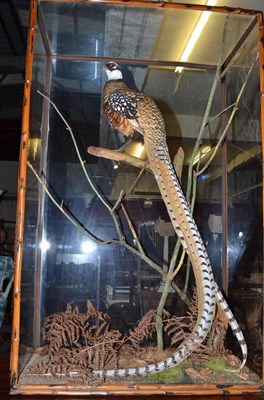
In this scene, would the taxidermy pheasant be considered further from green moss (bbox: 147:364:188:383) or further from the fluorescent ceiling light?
the fluorescent ceiling light

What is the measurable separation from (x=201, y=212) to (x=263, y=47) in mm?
445

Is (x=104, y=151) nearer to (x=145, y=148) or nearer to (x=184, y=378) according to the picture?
(x=145, y=148)

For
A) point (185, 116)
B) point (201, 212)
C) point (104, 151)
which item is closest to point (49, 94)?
point (104, 151)

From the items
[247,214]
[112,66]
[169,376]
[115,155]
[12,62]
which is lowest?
[169,376]

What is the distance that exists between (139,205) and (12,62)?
4.46ft

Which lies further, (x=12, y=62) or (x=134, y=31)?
(x=12, y=62)

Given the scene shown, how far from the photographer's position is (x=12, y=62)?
2.06m

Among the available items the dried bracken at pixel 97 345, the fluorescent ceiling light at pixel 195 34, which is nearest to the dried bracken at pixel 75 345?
the dried bracken at pixel 97 345

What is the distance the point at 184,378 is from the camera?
77 cm

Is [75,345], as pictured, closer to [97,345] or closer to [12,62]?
[97,345]

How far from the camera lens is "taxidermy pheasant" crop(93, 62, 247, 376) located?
798mm

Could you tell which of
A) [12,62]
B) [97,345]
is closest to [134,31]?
Answer: [97,345]

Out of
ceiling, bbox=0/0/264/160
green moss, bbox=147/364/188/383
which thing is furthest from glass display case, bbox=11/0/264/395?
ceiling, bbox=0/0/264/160

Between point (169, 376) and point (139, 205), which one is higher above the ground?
point (139, 205)
